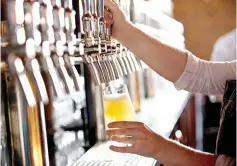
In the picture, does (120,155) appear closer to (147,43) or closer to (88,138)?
(88,138)

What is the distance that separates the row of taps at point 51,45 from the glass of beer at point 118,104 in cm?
17

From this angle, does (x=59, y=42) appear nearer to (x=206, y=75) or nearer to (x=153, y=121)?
(x=206, y=75)

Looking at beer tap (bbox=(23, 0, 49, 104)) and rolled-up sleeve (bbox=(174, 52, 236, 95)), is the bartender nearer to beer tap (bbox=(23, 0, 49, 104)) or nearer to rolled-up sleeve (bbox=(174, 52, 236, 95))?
rolled-up sleeve (bbox=(174, 52, 236, 95))

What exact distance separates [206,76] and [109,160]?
1.67 feet

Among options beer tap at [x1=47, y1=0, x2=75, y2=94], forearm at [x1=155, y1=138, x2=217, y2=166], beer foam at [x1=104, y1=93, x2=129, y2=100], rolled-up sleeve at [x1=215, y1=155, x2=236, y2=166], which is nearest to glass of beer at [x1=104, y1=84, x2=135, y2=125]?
beer foam at [x1=104, y1=93, x2=129, y2=100]

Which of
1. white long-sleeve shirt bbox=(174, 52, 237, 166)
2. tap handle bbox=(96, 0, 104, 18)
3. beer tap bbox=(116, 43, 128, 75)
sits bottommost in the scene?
white long-sleeve shirt bbox=(174, 52, 237, 166)

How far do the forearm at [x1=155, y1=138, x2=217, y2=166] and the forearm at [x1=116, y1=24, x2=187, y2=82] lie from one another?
340mm

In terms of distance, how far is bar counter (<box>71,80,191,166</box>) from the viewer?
149cm

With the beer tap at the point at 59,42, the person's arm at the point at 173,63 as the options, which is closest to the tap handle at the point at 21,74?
the beer tap at the point at 59,42

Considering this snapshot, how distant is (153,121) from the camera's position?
2.24m

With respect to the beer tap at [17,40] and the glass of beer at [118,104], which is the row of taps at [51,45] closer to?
the beer tap at [17,40]

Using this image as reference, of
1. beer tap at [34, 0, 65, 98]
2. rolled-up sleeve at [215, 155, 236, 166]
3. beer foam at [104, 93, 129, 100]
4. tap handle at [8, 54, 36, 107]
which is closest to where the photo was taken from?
A: tap handle at [8, 54, 36, 107]

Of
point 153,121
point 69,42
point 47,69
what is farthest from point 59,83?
point 153,121

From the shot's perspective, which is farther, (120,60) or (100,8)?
(120,60)
